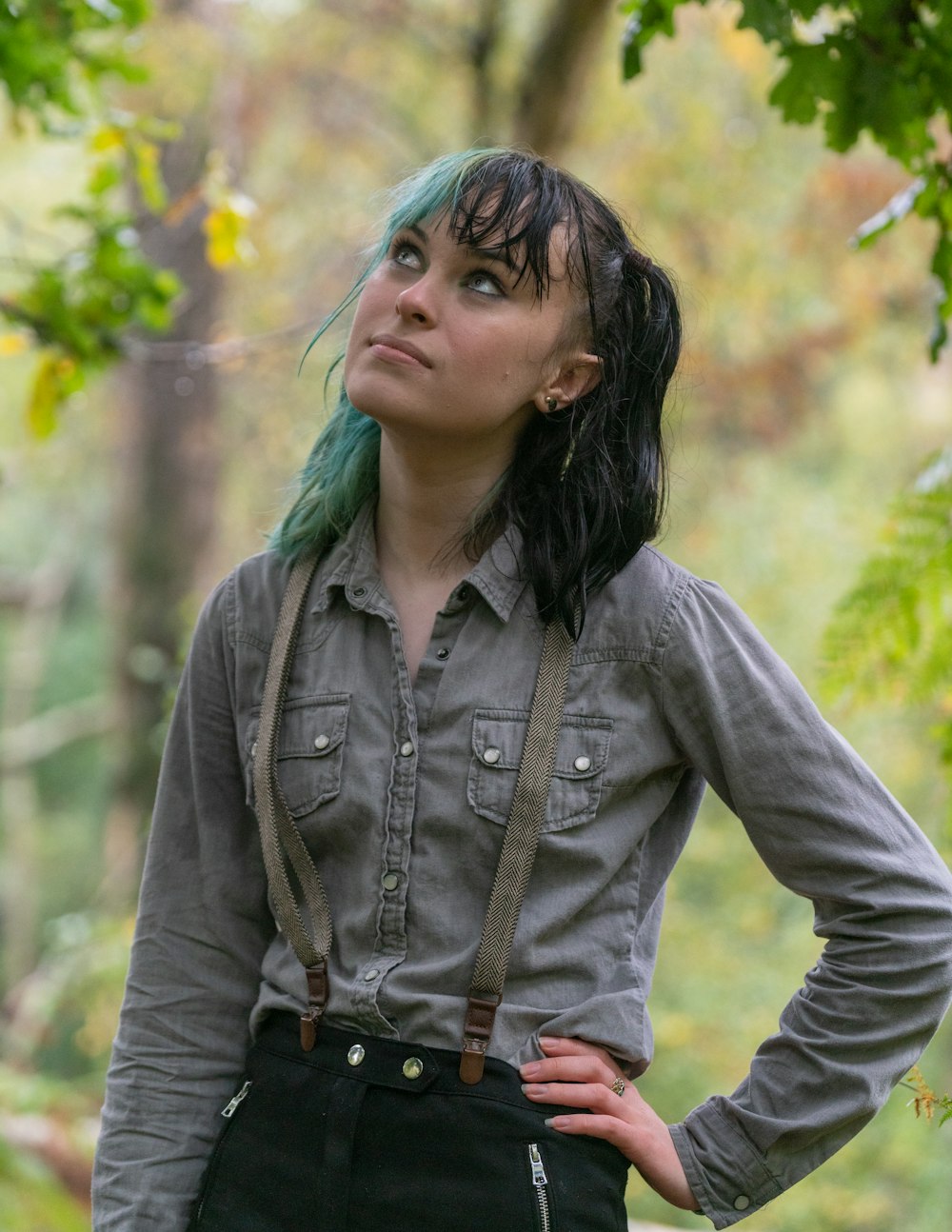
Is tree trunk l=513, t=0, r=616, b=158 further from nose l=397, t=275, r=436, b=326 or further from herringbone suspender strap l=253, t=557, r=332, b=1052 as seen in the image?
herringbone suspender strap l=253, t=557, r=332, b=1052

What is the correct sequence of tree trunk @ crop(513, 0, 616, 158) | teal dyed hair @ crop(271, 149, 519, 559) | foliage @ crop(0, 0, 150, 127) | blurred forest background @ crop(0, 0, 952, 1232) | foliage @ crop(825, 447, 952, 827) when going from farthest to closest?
blurred forest background @ crop(0, 0, 952, 1232) → tree trunk @ crop(513, 0, 616, 158) → foliage @ crop(825, 447, 952, 827) → foliage @ crop(0, 0, 150, 127) → teal dyed hair @ crop(271, 149, 519, 559)

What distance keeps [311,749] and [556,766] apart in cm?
32

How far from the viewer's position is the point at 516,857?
162 centimetres

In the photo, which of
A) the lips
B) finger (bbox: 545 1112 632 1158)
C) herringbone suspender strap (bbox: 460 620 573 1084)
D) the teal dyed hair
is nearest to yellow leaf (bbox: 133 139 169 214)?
the teal dyed hair

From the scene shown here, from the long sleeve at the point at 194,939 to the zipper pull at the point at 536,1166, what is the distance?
0.49m

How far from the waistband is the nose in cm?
86

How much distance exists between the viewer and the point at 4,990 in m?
11.8

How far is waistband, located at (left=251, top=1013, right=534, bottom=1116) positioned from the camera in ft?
5.23

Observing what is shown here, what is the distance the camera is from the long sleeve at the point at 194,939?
1.86m

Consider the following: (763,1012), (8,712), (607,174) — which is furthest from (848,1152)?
(8,712)

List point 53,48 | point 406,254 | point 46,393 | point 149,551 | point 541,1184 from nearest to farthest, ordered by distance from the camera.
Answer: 1. point 541,1184
2. point 406,254
3. point 53,48
4. point 46,393
5. point 149,551

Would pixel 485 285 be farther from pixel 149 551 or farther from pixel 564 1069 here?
pixel 149 551

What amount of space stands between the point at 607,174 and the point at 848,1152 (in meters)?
6.28

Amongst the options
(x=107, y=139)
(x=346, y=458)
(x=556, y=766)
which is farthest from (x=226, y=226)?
(x=556, y=766)
